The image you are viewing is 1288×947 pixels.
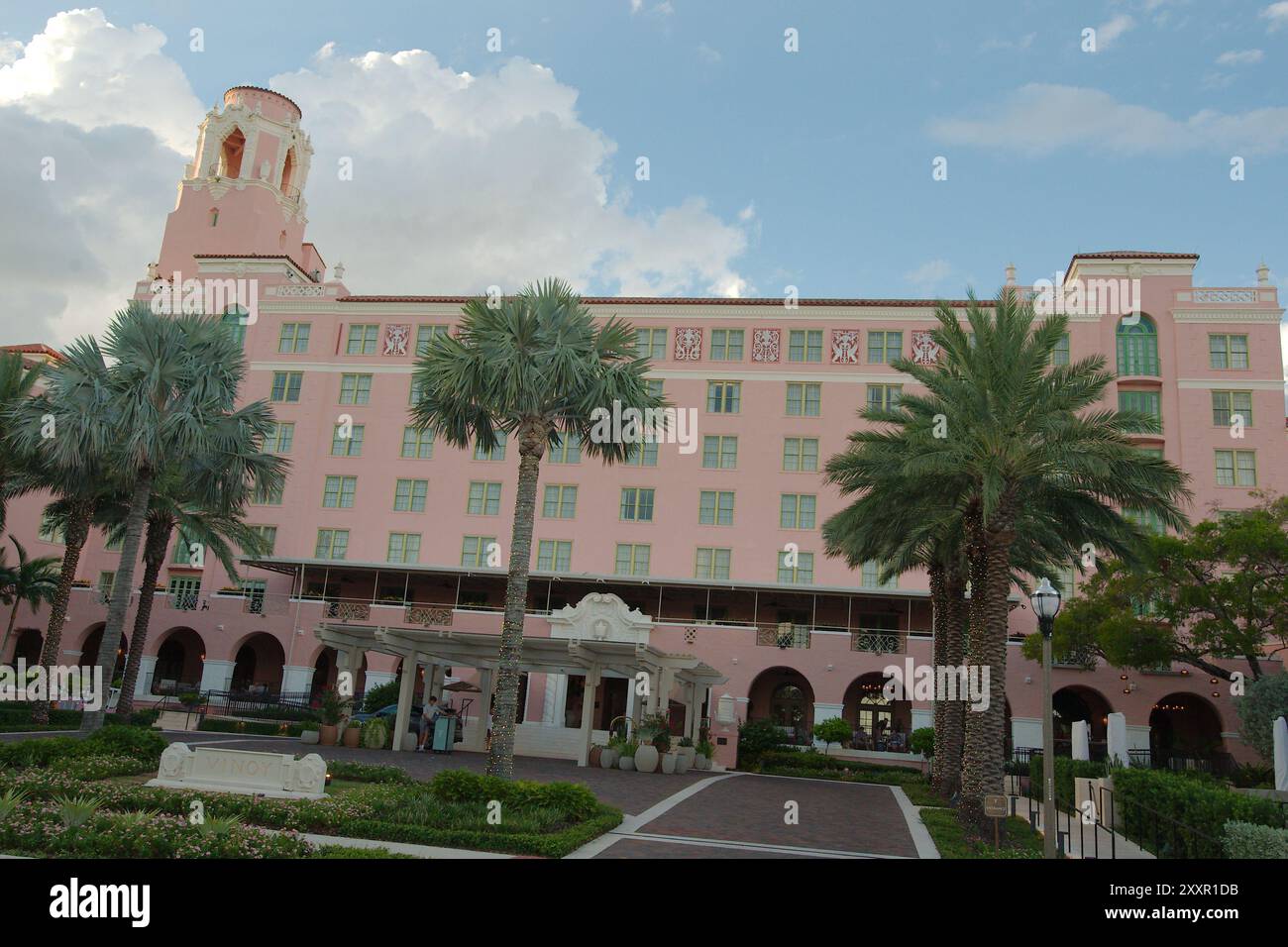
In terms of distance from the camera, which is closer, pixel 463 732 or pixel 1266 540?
pixel 1266 540

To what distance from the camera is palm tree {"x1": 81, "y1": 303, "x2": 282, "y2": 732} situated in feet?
77.8

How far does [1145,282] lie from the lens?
151ft

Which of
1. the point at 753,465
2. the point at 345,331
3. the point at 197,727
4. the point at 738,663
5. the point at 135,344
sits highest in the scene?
the point at 345,331

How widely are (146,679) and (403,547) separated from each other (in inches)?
488

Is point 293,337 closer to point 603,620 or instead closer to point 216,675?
point 216,675

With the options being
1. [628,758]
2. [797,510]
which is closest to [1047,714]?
[628,758]

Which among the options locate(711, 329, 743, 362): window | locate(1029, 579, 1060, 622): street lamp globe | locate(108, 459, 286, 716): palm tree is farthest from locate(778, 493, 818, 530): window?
locate(1029, 579, 1060, 622): street lamp globe

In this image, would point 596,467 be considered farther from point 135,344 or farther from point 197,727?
point 135,344

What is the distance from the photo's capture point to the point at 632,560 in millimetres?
46469

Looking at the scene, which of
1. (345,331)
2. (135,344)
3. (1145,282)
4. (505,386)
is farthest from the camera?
(345,331)

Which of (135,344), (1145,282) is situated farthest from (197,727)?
(1145,282)

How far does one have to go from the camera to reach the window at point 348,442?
50.2 m
